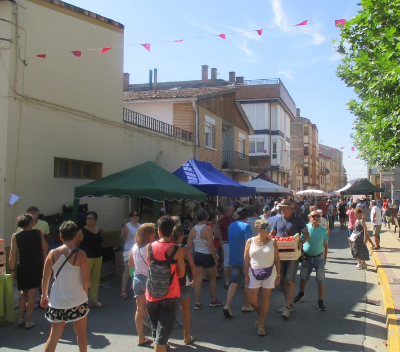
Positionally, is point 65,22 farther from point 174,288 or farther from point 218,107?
point 218,107

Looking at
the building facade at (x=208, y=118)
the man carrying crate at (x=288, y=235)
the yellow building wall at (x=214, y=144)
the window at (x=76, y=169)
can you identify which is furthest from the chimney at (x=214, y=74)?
the man carrying crate at (x=288, y=235)

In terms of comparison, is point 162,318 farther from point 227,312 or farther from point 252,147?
point 252,147

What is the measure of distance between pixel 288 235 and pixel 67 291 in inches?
137

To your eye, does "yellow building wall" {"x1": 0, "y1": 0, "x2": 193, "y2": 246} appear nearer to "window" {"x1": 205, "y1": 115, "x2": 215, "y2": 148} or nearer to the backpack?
the backpack

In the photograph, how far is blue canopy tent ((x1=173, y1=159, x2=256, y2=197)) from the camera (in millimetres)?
13383

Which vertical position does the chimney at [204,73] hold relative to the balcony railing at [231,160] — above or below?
above

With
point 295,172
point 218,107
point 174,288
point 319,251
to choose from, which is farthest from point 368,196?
point 174,288

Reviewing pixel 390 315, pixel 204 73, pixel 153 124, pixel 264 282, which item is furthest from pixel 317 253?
pixel 204 73

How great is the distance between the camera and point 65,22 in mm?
11500

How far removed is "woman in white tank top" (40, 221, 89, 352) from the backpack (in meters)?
0.68

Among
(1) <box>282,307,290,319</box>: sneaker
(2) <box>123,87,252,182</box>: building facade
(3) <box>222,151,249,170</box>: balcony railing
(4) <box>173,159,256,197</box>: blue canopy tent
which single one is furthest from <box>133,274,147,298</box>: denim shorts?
(3) <box>222,151,249,170</box>: balcony railing

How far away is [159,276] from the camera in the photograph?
4.59 meters

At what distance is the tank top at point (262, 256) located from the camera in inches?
228

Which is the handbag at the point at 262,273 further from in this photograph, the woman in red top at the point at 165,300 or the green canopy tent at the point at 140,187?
the green canopy tent at the point at 140,187
